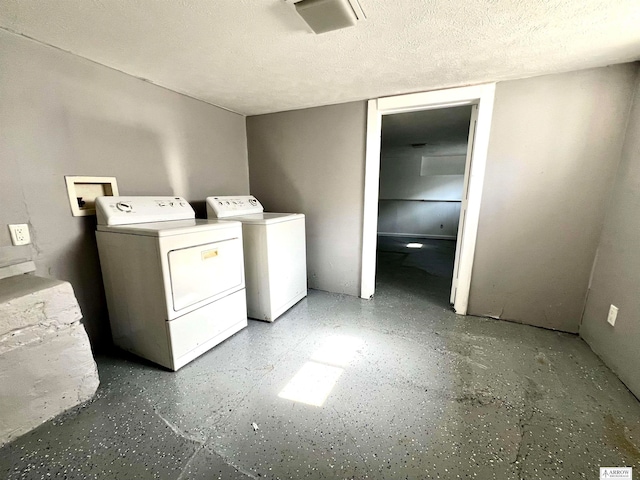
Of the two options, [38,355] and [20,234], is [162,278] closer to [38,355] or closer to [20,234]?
[38,355]

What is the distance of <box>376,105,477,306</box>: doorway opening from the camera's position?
11.7 ft

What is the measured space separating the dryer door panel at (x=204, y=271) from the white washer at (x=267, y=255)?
0.20m

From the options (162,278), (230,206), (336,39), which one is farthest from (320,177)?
(162,278)

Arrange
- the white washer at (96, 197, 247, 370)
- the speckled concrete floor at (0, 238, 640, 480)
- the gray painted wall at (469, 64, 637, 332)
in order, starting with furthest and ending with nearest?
the gray painted wall at (469, 64, 637, 332) → the white washer at (96, 197, 247, 370) → the speckled concrete floor at (0, 238, 640, 480)

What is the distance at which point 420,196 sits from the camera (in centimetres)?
646

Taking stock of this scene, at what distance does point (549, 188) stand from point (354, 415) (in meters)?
2.19

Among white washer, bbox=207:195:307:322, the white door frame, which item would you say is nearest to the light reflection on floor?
white washer, bbox=207:195:307:322

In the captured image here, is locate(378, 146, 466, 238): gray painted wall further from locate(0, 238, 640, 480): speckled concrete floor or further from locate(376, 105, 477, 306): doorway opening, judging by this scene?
locate(0, 238, 640, 480): speckled concrete floor

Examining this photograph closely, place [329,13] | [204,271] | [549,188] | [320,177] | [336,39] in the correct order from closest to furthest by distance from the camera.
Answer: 1. [329,13]
2. [336,39]
3. [204,271]
4. [549,188]
5. [320,177]

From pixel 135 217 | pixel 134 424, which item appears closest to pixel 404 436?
pixel 134 424

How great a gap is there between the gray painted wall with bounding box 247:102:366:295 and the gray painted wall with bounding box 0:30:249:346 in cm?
86

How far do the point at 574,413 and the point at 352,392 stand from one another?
1139mm

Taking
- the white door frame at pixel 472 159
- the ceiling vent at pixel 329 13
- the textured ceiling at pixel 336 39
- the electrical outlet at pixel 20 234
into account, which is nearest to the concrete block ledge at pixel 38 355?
the electrical outlet at pixel 20 234

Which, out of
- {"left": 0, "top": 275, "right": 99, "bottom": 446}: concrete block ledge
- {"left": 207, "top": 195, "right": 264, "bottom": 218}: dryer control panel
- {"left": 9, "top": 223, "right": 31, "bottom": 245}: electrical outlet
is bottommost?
{"left": 0, "top": 275, "right": 99, "bottom": 446}: concrete block ledge
